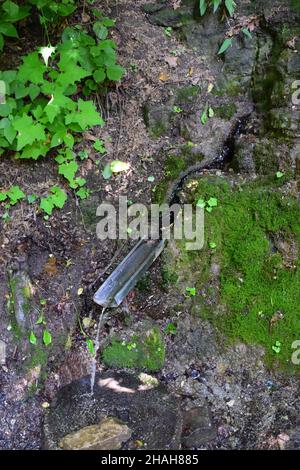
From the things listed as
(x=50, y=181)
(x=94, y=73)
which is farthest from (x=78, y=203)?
(x=94, y=73)

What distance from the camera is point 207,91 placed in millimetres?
4949

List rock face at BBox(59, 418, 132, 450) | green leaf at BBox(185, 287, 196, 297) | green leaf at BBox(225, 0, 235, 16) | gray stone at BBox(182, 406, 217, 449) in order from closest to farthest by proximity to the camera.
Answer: rock face at BBox(59, 418, 132, 450)
gray stone at BBox(182, 406, 217, 449)
green leaf at BBox(185, 287, 196, 297)
green leaf at BBox(225, 0, 235, 16)

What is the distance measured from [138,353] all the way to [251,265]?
4.16 ft

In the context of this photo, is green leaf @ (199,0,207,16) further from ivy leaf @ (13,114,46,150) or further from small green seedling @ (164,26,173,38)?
ivy leaf @ (13,114,46,150)

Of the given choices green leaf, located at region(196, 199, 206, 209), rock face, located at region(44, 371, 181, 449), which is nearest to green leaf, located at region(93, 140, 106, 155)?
green leaf, located at region(196, 199, 206, 209)

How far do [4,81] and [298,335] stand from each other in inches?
132

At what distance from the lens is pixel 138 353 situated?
13.6 feet

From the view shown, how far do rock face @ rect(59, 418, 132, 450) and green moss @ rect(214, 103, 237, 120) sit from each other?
311 centimetres

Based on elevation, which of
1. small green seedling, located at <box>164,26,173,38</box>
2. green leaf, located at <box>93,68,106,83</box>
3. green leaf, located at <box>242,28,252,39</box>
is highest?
small green seedling, located at <box>164,26,173,38</box>

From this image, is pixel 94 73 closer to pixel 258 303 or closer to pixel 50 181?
pixel 50 181

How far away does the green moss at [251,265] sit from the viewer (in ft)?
13.6

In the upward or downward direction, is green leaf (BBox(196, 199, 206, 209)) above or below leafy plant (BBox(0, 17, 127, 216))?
below

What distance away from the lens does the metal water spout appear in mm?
4109

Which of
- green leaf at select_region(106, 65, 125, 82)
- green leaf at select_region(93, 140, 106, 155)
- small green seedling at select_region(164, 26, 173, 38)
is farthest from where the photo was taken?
small green seedling at select_region(164, 26, 173, 38)
